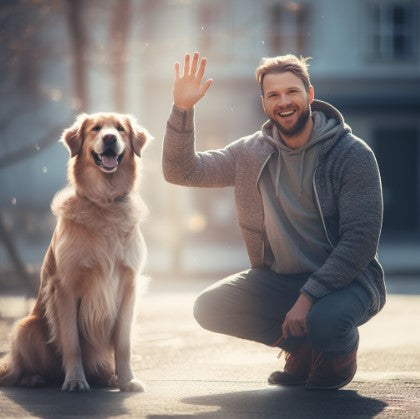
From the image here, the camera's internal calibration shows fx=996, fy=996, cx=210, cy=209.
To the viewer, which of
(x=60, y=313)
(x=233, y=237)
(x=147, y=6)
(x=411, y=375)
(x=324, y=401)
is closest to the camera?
(x=324, y=401)

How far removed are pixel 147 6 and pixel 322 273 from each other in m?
11.8

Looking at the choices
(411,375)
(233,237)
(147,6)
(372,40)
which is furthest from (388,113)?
(411,375)

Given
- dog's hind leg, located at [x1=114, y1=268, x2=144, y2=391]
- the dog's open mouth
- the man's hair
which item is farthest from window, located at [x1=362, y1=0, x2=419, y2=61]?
dog's hind leg, located at [x1=114, y1=268, x2=144, y2=391]

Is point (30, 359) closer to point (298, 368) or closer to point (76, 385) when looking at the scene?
point (76, 385)

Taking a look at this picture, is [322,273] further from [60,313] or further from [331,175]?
[60,313]

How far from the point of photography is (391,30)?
25625mm

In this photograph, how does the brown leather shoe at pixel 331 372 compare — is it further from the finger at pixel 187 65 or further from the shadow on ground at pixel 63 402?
the finger at pixel 187 65

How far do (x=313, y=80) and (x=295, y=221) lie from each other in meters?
21.0

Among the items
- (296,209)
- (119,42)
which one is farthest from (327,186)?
(119,42)

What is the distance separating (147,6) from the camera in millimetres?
16125

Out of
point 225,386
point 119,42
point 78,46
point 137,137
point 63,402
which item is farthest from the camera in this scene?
point 119,42

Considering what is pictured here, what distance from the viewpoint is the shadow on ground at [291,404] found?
4465 millimetres

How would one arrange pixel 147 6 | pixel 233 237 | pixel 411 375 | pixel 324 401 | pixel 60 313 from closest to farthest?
1. pixel 324 401
2. pixel 60 313
3. pixel 411 375
4. pixel 147 6
5. pixel 233 237

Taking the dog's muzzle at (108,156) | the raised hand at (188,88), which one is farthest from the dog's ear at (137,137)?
the raised hand at (188,88)
